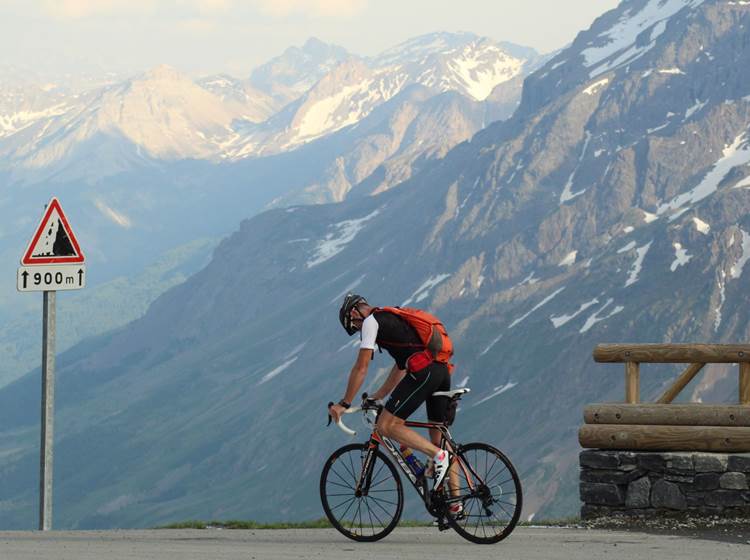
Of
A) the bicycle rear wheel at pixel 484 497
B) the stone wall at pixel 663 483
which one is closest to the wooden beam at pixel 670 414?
the stone wall at pixel 663 483

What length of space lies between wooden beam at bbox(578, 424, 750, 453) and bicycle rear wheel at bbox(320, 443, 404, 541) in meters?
3.27

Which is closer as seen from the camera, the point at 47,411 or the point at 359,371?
the point at 359,371

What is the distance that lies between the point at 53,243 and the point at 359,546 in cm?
593

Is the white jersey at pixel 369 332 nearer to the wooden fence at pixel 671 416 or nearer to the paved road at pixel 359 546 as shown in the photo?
the paved road at pixel 359 546

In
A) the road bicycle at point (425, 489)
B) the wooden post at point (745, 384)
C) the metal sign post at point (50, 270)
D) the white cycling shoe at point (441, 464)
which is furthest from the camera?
the wooden post at point (745, 384)

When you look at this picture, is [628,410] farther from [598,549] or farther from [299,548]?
[299,548]

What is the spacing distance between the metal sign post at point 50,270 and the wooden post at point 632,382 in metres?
7.31

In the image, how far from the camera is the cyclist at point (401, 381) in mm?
15648

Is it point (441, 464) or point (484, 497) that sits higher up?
point (441, 464)

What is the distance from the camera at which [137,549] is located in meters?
15.8

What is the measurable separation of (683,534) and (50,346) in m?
8.37

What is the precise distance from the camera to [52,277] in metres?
18.5

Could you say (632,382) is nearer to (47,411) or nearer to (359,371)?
(359,371)

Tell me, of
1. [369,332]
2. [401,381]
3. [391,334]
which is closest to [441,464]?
[401,381]
